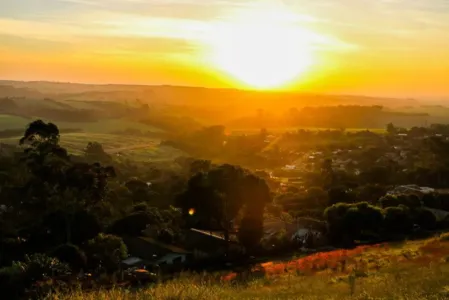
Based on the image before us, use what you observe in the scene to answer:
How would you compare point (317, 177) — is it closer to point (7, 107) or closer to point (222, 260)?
point (222, 260)

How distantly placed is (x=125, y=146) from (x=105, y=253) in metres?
84.5

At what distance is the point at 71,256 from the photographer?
23672 mm

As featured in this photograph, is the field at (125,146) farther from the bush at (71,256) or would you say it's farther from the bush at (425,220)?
the bush at (71,256)

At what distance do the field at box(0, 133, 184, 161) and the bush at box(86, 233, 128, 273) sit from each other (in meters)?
61.1

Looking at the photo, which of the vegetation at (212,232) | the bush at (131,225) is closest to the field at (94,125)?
the vegetation at (212,232)

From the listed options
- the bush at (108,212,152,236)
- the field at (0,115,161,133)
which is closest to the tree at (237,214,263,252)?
the bush at (108,212,152,236)

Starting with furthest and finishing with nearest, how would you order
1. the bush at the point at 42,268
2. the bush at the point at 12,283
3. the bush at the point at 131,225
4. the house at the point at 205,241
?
1. the bush at the point at 131,225
2. the house at the point at 205,241
3. the bush at the point at 42,268
4. the bush at the point at 12,283

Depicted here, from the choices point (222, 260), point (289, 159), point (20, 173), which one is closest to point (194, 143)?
point (289, 159)

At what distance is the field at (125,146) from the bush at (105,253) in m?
61.1

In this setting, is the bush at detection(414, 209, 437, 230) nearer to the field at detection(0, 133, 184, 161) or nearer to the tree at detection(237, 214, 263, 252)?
the tree at detection(237, 214, 263, 252)

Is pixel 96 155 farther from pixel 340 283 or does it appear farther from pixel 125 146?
pixel 340 283

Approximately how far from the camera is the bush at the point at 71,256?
76.7ft

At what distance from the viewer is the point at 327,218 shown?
114 ft

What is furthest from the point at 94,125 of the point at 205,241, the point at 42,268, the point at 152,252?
the point at 42,268
